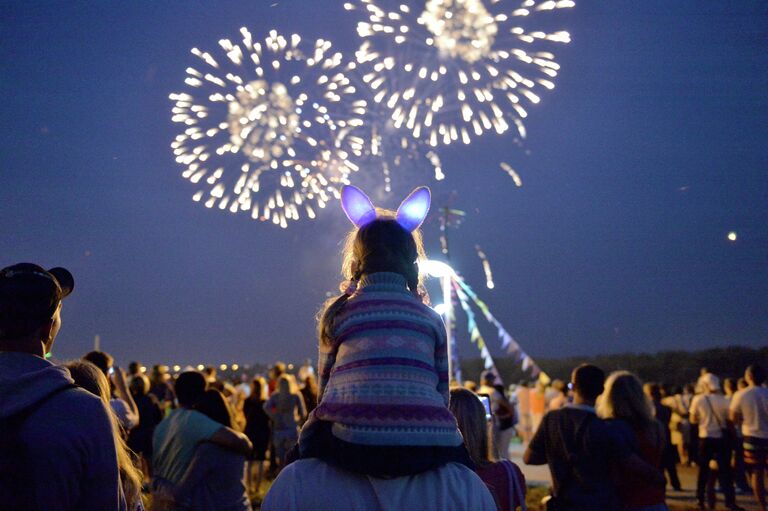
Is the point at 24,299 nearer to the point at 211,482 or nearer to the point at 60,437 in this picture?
the point at 60,437

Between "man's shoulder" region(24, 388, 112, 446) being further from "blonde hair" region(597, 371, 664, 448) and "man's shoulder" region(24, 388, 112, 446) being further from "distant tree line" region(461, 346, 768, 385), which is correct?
"distant tree line" region(461, 346, 768, 385)

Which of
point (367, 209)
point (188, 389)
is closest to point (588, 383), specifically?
point (188, 389)

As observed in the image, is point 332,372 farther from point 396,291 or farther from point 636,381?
point 636,381

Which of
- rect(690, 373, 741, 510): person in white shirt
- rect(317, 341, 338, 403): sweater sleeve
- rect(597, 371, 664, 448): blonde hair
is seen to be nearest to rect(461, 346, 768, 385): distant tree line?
rect(690, 373, 741, 510): person in white shirt

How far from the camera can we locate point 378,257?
238 cm

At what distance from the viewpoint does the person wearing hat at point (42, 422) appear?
2.22 meters

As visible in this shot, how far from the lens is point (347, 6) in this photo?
43.0ft

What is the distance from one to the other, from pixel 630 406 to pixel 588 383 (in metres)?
0.36

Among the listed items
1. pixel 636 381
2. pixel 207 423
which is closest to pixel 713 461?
pixel 636 381

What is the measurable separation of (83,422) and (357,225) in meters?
1.23

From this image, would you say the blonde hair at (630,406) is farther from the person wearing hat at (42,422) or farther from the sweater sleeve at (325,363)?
the person wearing hat at (42,422)

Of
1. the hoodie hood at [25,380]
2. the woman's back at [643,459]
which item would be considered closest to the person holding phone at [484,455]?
the woman's back at [643,459]

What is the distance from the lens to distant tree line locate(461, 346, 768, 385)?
47.6 meters

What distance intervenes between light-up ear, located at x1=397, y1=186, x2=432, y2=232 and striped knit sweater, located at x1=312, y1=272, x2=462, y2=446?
0.30 m
